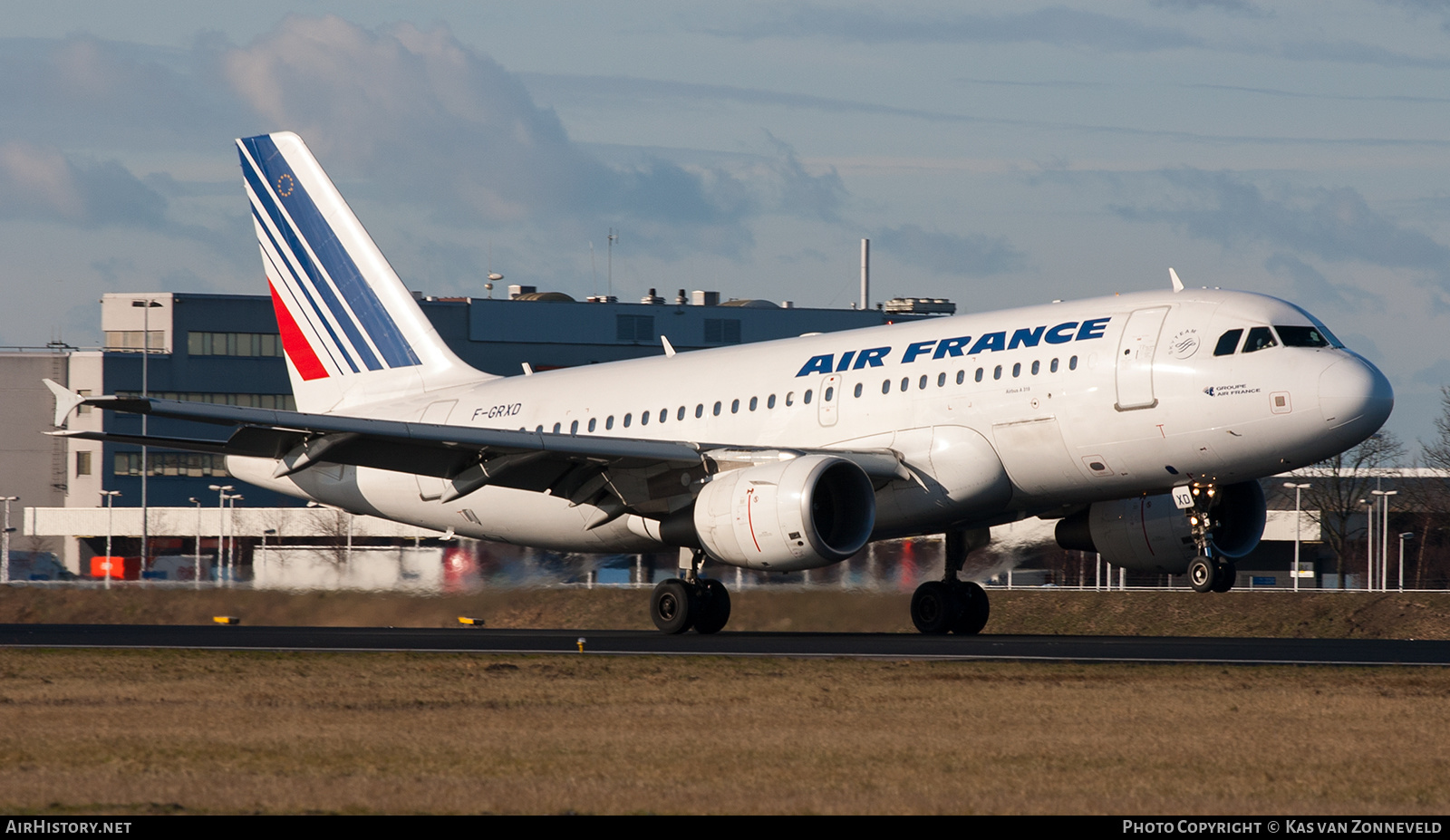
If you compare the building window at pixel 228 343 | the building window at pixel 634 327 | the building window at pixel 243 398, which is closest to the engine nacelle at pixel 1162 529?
the building window at pixel 243 398

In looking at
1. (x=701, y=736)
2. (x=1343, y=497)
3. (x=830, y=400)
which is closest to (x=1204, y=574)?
(x=830, y=400)

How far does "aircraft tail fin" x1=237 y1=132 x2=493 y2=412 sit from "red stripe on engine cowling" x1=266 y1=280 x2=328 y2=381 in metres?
0.02

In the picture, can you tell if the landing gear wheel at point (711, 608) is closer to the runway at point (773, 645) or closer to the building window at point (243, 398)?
the runway at point (773, 645)

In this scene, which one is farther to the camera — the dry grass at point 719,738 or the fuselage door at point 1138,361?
the fuselage door at point 1138,361

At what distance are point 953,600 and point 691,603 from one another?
16.7 feet

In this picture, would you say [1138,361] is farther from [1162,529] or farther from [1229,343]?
[1162,529]

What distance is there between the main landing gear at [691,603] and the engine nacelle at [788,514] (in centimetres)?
220

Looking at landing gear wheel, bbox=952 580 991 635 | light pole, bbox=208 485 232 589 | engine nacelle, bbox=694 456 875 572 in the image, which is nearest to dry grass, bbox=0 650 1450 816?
engine nacelle, bbox=694 456 875 572

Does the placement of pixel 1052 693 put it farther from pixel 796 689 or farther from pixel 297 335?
pixel 297 335

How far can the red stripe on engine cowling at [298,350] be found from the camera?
36812mm

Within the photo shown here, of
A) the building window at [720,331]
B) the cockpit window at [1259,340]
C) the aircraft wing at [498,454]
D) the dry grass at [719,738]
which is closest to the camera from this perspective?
the dry grass at [719,738]

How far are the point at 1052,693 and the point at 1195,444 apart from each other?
8245 mm

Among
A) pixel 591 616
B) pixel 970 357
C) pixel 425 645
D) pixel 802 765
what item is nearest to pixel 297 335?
pixel 591 616

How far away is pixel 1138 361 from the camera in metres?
25.5
